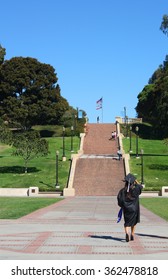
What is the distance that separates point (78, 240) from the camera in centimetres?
1095

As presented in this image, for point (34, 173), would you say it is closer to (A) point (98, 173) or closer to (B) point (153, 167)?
(A) point (98, 173)

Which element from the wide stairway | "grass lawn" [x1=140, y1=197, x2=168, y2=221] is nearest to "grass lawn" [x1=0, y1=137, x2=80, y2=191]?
the wide stairway

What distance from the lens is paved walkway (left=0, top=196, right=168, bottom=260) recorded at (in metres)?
8.88

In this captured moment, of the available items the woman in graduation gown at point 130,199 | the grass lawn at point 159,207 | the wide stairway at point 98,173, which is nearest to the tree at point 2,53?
the wide stairway at point 98,173

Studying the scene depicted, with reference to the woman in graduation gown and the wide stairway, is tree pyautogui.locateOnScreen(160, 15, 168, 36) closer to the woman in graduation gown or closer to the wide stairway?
the wide stairway

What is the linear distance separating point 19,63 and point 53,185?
3769 cm

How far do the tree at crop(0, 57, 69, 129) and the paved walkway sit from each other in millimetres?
52670

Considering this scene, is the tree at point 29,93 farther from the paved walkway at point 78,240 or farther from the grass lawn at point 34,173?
the paved walkway at point 78,240

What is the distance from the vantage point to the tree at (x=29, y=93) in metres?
68.3

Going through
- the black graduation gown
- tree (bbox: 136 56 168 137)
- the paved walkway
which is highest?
tree (bbox: 136 56 168 137)

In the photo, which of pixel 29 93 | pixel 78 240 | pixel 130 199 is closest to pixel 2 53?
pixel 29 93

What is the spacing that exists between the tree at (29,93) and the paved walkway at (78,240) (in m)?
52.7

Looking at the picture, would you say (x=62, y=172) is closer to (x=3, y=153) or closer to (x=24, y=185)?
(x=24, y=185)
